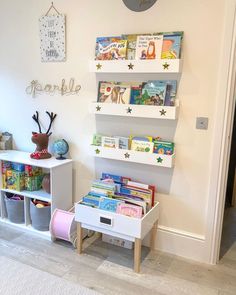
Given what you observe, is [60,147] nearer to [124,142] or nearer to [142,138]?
[124,142]

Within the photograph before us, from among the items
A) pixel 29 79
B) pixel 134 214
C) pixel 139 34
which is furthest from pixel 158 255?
pixel 29 79

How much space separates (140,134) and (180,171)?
1.40 feet

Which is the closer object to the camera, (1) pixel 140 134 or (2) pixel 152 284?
(2) pixel 152 284

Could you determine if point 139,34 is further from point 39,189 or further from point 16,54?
point 39,189

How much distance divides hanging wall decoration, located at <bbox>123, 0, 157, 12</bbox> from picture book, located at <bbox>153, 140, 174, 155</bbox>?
3.25 feet

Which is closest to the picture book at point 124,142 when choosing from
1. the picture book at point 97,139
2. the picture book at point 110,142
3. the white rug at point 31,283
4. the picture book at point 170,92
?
the picture book at point 110,142

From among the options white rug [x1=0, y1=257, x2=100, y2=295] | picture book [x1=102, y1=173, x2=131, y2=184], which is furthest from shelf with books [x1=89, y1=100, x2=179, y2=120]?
white rug [x1=0, y1=257, x2=100, y2=295]

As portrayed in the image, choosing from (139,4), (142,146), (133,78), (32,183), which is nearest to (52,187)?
(32,183)

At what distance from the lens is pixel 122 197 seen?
220 cm

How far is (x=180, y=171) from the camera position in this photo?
7.21ft

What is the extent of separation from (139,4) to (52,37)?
2.69 feet

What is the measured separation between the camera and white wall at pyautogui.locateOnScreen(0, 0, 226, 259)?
199 centimetres

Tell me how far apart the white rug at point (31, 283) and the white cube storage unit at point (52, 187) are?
1.49 feet

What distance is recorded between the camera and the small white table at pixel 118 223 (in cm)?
200
